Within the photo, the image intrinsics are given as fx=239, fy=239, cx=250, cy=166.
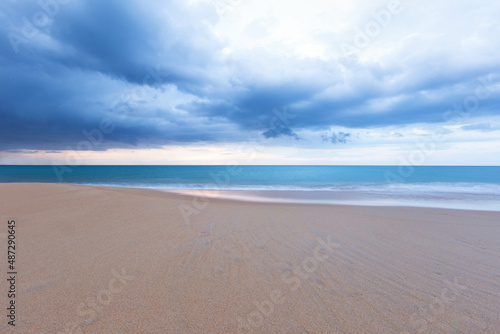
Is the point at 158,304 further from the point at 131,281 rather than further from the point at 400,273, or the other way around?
the point at 400,273

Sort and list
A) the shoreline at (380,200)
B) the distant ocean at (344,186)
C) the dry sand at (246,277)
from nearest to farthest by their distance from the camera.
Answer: the dry sand at (246,277), the shoreline at (380,200), the distant ocean at (344,186)

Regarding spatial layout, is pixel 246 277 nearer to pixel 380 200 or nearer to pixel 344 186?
pixel 380 200

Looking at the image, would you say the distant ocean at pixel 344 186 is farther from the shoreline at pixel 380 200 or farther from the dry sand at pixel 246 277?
the dry sand at pixel 246 277

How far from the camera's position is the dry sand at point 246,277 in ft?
10.6

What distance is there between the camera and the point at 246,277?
450 cm

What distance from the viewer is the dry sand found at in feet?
10.6

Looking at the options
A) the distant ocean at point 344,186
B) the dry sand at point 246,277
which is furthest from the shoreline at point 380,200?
the dry sand at point 246,277

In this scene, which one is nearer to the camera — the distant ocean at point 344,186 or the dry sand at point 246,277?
the dry sand at point 246,277

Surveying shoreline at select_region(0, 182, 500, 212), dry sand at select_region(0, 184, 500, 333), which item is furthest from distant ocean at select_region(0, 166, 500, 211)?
dry sand at select_region(0, 184, 500, 333)

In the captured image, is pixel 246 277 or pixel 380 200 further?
pixel 380 200

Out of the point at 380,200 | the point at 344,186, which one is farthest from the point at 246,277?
the point at 344,186

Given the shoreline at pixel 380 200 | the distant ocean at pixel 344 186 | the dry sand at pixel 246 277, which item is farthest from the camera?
the distant ocean at pixel 344 186

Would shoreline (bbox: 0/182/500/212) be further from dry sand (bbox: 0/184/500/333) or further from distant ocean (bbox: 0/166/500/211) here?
dry sand (bbox: 0/184/500/333)

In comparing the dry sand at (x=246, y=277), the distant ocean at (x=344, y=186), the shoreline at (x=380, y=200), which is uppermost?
the dry sand at (x=246, y=277)
